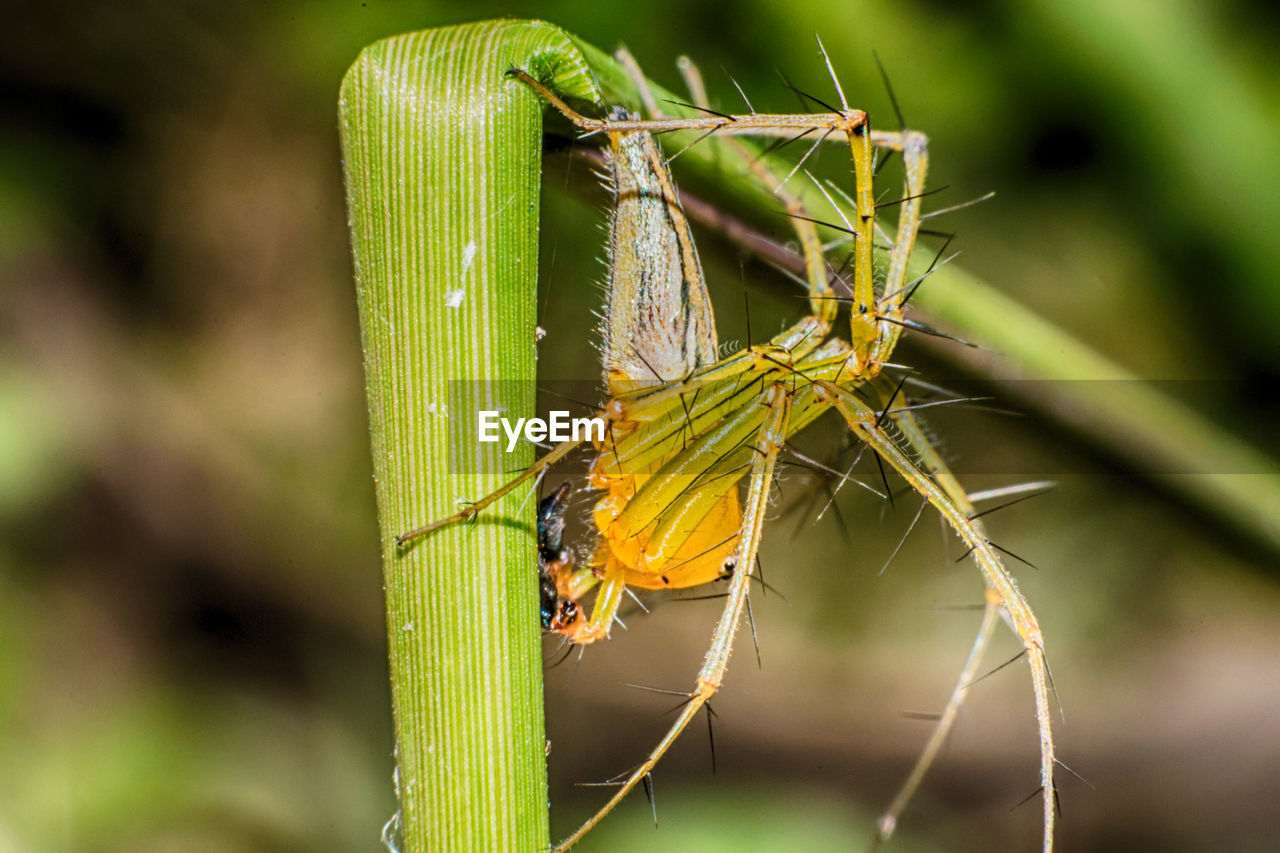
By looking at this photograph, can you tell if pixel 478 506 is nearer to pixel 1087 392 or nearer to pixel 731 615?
pixel 731 615

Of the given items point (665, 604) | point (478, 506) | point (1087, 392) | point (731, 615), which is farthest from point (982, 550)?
point (665, 604)

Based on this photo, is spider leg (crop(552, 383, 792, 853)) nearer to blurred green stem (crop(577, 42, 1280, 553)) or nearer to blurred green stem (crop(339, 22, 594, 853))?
blurred green stem (crop(339, 22, 594, 853))

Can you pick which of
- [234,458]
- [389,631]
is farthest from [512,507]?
[234,458]

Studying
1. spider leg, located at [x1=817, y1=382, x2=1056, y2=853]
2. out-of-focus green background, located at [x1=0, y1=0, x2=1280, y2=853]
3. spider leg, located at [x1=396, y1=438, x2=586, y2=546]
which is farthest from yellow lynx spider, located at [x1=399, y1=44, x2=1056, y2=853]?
out-of-focus green background, located at [x1=0, y1=0, x2=1280, y2=853]

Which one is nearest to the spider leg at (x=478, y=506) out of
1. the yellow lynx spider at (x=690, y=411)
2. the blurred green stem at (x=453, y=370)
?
the blurred green stem at (x=453, y=370)

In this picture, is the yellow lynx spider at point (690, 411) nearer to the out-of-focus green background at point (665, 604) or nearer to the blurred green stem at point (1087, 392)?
the blurred green stem at point (1087, 392)

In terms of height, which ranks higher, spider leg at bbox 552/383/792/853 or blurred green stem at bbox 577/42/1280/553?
blurred green stem at bbox 577/42/1280/553

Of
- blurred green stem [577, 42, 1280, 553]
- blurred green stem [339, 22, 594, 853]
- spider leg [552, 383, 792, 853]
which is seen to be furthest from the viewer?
blurred green stem [577, 42, 1280, 553]

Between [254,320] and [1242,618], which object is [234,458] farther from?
[1242,618]
